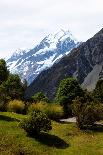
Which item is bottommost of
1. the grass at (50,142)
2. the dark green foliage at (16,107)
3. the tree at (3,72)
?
the grass at (50,142)

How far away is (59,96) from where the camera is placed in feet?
271

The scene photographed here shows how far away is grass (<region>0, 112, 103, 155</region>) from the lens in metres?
42.4

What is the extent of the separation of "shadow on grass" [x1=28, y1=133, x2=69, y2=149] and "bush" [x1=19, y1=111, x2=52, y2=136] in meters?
0.78

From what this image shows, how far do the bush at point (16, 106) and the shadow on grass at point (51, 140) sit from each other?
1959 cm

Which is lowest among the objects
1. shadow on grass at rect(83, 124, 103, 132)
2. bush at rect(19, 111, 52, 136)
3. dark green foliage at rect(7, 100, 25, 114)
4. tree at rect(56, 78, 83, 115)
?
shadow on grass at rect(83, 124, 103, 132)

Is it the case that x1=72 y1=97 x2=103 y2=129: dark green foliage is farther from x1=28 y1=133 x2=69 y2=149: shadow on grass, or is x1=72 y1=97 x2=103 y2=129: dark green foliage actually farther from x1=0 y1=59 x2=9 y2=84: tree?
x1=0 y1=59 x2=9 y2=84: tree

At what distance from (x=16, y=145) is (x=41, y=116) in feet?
21.7

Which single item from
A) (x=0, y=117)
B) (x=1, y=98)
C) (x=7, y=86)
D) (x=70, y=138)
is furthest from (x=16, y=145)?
(x=7, y=86)

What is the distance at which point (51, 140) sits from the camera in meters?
47.6

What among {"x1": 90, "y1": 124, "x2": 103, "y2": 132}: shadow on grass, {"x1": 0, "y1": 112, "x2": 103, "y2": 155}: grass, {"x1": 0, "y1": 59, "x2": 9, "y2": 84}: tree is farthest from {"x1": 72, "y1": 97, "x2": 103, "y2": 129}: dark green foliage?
{"x1": 0, "y1": 59, "x2": 9, "y2": 84}: tree

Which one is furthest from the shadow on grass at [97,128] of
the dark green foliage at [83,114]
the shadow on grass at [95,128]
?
the dark green foliage at [83,114]

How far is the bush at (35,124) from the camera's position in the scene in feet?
157

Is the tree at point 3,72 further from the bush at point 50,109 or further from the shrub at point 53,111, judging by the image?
the shrub at point 53,111

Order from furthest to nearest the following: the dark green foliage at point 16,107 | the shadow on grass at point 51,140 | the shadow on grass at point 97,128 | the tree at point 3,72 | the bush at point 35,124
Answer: the dark green foliage at point 16,107 → the tree at point 3,72 → the shadow on grass at point 97,128 → the bush at point 35,124 → the shadow on grass at point 51,140
